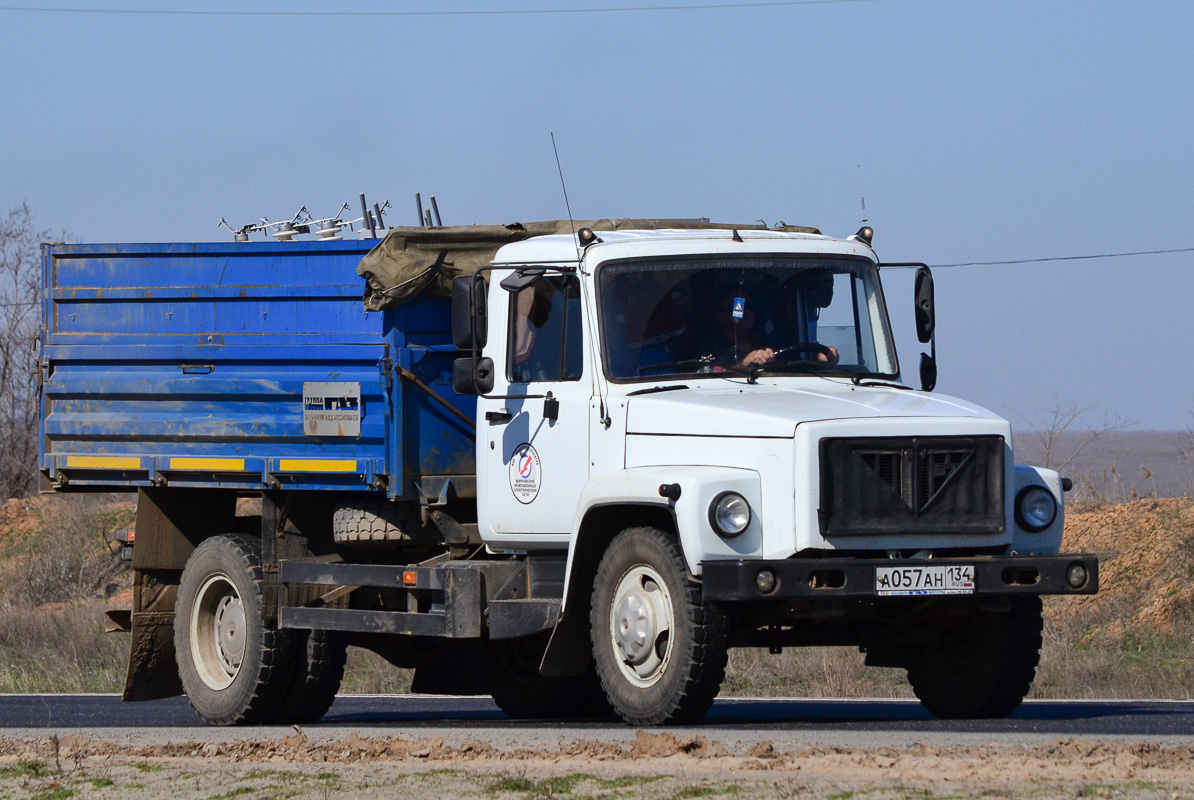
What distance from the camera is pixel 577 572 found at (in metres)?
9.33

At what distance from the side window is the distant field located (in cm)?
811

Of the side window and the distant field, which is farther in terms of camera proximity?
the distant field

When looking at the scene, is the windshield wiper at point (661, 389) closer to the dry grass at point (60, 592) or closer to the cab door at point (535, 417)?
the cab door at point (535, 417)

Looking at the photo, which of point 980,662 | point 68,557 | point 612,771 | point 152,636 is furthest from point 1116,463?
point 612,771

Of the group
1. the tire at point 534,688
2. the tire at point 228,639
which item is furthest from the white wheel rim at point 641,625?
the tire at point 228,639

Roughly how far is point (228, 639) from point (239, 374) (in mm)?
1811

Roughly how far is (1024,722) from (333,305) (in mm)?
4629

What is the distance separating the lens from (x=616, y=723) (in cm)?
1018

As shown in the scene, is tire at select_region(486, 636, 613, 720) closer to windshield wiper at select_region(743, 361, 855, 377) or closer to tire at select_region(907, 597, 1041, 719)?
tire at select_region(907, 597, 1041, 719)

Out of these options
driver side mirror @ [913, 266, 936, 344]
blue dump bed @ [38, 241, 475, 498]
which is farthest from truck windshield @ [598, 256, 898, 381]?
blue dump bed @ [38, 241, 475, 498]

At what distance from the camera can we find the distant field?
24125 millimetres

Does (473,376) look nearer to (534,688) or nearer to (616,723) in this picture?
(616,723)

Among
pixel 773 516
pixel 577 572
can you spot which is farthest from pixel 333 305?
pixel 773 516

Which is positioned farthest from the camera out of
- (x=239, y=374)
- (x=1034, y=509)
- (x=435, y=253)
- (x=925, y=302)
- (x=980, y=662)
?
(x=239, y=374)
